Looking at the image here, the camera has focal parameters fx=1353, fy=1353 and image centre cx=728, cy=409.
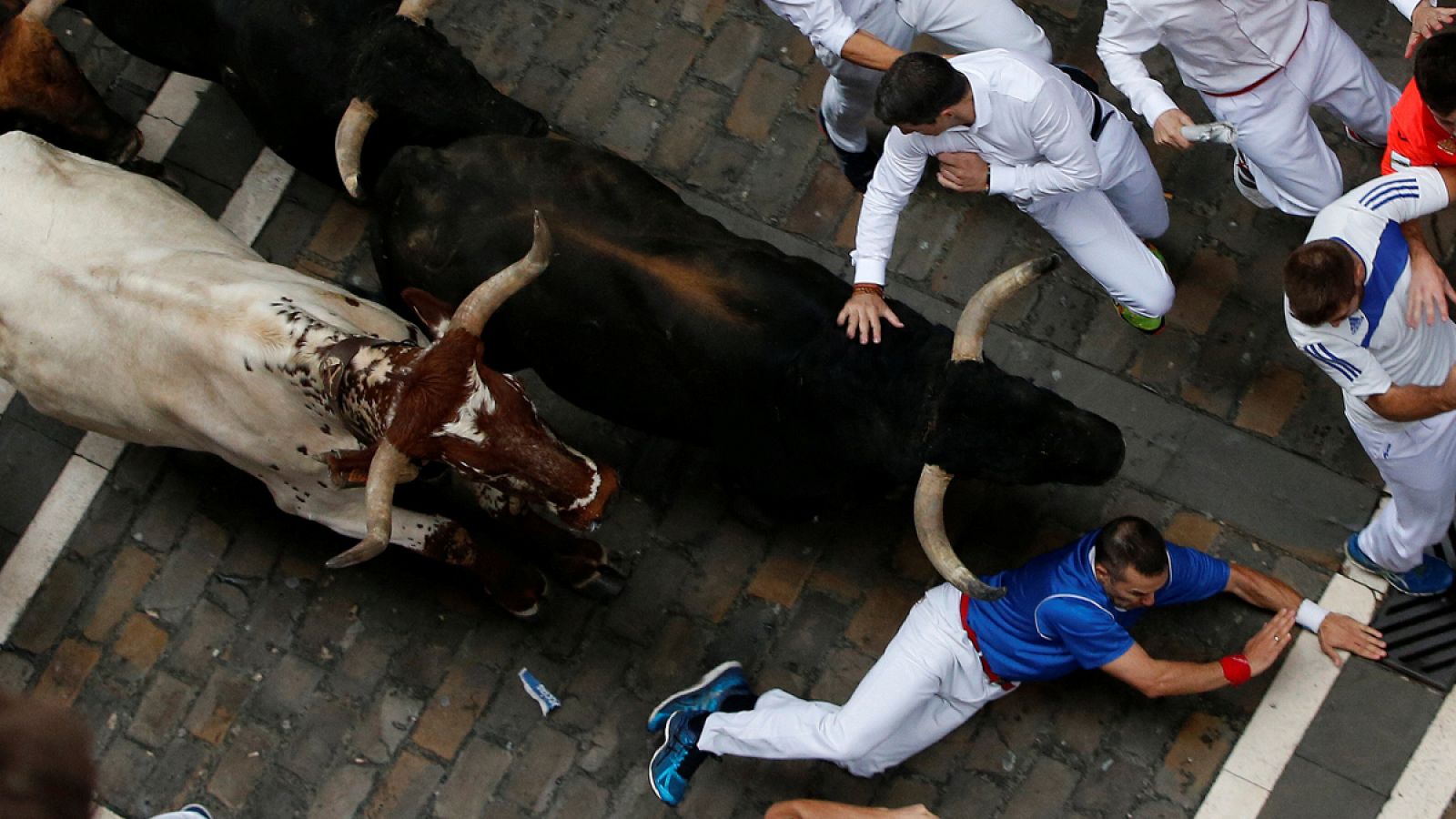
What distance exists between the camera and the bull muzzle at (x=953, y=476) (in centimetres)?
510

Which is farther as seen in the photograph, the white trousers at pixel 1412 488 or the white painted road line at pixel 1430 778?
the white painted road line at pixel 1430 778

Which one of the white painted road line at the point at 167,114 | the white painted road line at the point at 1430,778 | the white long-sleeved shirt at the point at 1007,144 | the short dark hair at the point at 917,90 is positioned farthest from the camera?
the white painted road line at the point at 167,114

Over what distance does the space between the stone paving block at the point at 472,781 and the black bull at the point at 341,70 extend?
2.89 meters

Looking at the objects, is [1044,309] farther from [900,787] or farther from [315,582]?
[315,582]

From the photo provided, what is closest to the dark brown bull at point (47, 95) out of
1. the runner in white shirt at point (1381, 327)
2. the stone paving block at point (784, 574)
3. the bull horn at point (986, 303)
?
the stone paving block at point (784, 574)

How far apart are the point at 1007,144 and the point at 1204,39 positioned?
932mm

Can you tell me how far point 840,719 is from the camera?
229 inches

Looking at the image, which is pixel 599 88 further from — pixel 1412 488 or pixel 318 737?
pixel 1412 488

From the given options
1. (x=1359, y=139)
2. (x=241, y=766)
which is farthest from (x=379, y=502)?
(x=1359, y=139)

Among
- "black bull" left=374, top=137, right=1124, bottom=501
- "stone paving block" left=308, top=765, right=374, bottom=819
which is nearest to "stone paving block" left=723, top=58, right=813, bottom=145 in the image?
"black bull" left=374, top=137, right=1124, bottom=501

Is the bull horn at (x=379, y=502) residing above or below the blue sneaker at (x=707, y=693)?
above

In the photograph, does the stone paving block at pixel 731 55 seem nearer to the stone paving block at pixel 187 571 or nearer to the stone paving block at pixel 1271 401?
the stone paving block at pixel 1271 401

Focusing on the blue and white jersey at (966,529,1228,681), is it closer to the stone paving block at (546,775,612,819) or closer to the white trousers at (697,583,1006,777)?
the white trousers at (697,583,1006,777)

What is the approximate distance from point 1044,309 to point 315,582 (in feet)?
13.0
